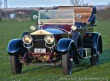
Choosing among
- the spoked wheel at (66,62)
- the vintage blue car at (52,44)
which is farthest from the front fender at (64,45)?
the spoked wheel at (66,62)

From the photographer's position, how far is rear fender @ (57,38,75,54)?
36.3 ft

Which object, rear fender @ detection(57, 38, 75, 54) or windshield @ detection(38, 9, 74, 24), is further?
windshield @ detection(38, 9, 74, 24)

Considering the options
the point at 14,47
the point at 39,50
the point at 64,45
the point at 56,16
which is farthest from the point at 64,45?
the point at 56,16

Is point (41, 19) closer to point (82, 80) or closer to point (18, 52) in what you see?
point (18, 52)

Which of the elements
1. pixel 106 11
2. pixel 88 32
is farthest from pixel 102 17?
pixel 88 32

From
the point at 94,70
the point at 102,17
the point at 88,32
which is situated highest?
the point at 88,32

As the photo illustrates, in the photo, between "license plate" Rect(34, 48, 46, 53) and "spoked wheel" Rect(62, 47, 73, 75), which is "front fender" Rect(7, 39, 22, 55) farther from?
"spoked wheel" Rect(62, 47, 73, 75)

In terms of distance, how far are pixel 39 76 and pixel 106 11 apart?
88.1 metres

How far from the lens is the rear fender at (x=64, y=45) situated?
36.3 ft

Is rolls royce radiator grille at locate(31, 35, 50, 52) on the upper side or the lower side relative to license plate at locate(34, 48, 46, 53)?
upper

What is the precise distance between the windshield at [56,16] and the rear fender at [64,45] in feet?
5.45

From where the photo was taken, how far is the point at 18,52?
1173 cm

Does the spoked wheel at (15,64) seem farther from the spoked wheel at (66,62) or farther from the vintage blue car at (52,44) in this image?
the spoked wheel at (66,62)

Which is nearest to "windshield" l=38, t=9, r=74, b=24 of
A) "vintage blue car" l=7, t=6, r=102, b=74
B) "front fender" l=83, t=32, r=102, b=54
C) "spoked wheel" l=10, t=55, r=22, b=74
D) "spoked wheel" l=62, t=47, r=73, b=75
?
"vintage blue car" l=7, t=6, r=102, b=74
